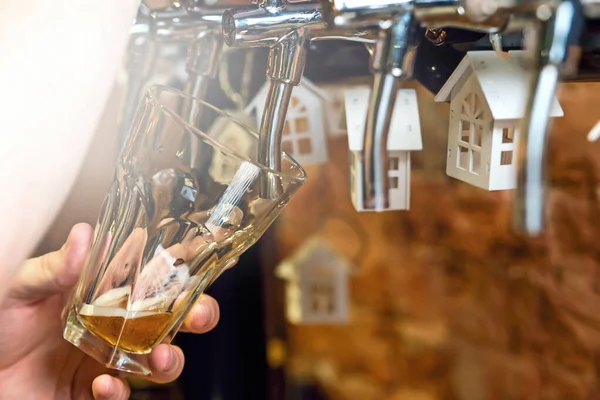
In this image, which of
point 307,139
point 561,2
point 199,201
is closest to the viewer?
point 561,2

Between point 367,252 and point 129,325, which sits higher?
point 129,325

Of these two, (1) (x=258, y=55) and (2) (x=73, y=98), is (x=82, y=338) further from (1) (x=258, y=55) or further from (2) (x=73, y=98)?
(1) (x=258, y=55)

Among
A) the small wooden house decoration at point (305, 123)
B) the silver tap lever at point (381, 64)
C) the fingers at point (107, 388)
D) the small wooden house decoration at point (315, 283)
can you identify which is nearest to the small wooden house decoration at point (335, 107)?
the small wooden house decoration at point (305, 123)

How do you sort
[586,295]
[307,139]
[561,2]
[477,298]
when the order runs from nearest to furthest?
[561,2], [307,139], [586,295], [477,298]

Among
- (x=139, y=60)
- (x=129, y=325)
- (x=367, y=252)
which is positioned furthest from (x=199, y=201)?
(x=367, y=252)

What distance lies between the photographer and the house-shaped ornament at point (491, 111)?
1.17 ft

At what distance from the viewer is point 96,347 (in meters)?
0.40

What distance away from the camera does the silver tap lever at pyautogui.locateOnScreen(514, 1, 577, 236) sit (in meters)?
0.23

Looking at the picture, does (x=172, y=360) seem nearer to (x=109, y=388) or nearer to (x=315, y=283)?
(x=109, y=388)

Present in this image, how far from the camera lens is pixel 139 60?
1.75 ft

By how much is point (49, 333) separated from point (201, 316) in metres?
0.15

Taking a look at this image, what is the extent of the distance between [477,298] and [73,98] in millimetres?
803

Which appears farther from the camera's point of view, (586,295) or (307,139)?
(586,295)

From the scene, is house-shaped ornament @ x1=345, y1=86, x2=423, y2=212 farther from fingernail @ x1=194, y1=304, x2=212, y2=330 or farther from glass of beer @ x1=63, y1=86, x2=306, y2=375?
fingernail @ x1=194, y1=304, x2=212, y2=330
